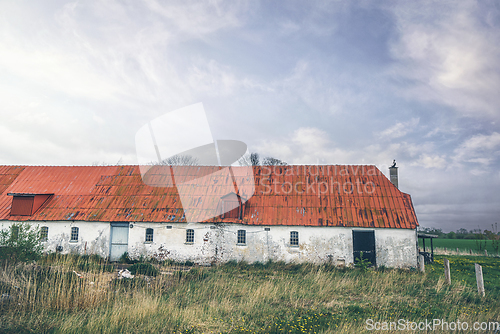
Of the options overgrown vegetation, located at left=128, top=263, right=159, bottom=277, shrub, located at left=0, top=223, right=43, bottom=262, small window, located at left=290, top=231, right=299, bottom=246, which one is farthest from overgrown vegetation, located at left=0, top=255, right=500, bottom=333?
small window, located at left=290, top=231, right=299, bottom=246

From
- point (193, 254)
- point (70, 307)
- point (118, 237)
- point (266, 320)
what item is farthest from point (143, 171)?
point (266, 320)

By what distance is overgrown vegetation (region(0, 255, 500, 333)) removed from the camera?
7398 millimetres

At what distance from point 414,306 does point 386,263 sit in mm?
8383

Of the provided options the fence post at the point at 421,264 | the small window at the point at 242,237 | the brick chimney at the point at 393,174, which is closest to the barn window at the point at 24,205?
the small window at the point at 242,237

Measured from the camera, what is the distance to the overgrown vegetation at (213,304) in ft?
24.3

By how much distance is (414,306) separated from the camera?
9.38 m

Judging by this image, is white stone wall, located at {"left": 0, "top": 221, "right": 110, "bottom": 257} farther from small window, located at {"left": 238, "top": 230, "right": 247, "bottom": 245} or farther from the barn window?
small window, located at {"left": 238, "top": 230, "right": 247, "bottom": 245}

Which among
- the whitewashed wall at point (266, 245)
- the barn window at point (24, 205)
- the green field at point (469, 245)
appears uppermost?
the barn window at point (24, 205)

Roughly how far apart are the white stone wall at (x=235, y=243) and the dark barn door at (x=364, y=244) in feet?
0.84

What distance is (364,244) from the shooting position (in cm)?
1756

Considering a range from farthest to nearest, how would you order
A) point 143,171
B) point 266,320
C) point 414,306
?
point 143,171 < point 414,306 < point 266,320

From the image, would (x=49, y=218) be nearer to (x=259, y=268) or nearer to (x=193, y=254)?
(x=193, y=254)

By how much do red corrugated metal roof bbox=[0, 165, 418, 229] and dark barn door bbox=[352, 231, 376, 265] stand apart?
0.60m

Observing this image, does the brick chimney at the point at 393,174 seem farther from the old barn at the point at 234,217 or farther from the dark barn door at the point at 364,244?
the dark barn door at the point at 364,244
